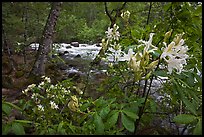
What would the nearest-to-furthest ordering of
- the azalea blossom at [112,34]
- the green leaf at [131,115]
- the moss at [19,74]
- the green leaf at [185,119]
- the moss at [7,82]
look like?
the green leaf at [185,119] → the green leaf at [131,115] → the azalea blossom at [112,34] → the moss at [7,82] → the moss at [19,74]

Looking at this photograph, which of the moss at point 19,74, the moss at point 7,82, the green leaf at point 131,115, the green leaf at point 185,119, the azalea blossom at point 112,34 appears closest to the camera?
the green leaf at point 185,119

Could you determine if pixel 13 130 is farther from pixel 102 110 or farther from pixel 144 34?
pixel 144 34

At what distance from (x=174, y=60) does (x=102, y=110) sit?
0.40 meters

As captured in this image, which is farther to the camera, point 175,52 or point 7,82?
point 7,82

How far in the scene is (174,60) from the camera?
4.02 ft

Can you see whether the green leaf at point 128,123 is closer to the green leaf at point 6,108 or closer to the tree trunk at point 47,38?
the green leaf at point 6,108

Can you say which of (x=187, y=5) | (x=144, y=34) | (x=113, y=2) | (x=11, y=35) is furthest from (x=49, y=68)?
(x=187, y=5)

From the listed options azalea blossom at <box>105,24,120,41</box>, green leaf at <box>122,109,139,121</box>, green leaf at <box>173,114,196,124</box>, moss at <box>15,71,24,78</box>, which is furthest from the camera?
moss at <box>15,71,24,78</box>

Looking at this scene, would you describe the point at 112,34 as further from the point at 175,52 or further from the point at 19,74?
the point at 19,74

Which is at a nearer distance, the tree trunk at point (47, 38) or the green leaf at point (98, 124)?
the green leaf at point (98, 124)

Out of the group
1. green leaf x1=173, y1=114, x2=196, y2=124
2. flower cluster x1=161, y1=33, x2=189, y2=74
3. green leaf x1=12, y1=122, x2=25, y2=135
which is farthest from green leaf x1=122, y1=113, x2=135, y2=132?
green leaf x1=12, y1=122, x2=25, y2=135

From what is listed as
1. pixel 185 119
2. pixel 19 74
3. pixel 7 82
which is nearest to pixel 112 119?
pixel 185 119

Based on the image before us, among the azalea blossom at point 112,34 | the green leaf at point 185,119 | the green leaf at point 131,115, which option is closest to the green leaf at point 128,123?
the green leaf at point 131,115

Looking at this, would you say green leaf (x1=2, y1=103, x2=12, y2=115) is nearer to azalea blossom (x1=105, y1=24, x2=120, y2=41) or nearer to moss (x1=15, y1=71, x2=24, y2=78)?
azalea blossom (x1=105, y1=24, x2=120, y2=41)
